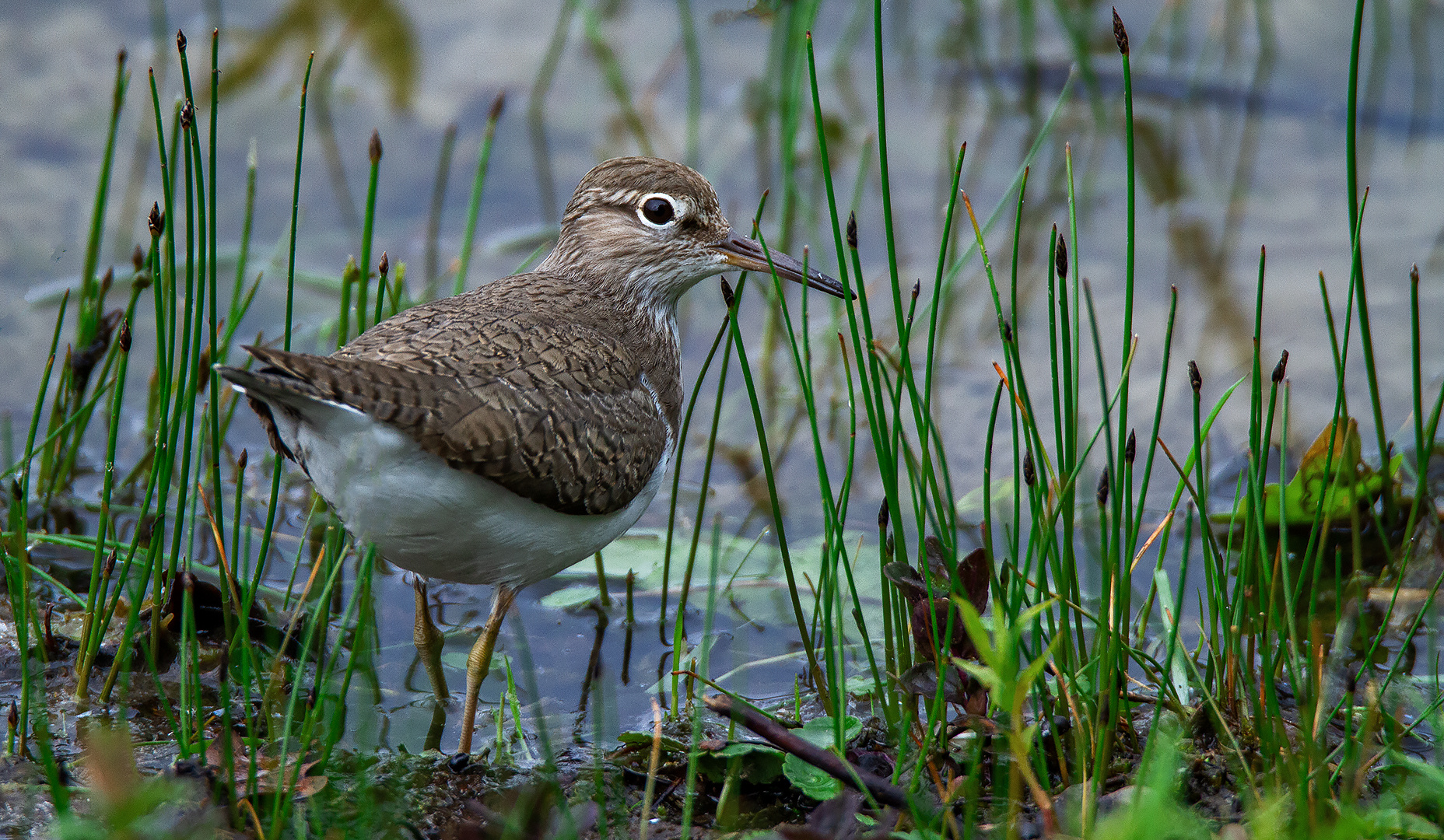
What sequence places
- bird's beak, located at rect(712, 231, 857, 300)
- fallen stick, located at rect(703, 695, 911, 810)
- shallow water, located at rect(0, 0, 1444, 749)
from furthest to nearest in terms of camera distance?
shallow water, located at rect(0, 0, 1444, 749) < bird's beak, located at rect(712, 231, 857, 300) < fallen stick, located at rect(703, 695, 911, 810)

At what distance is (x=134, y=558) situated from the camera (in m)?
4.48

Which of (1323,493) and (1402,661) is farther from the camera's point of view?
(1402,661)

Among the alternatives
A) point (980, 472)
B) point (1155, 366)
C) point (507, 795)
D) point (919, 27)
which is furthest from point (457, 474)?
point (919, 27)

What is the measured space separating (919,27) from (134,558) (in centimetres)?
669

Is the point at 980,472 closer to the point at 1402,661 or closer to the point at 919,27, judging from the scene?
the point at 1402,661

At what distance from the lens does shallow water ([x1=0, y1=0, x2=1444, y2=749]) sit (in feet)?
21.7

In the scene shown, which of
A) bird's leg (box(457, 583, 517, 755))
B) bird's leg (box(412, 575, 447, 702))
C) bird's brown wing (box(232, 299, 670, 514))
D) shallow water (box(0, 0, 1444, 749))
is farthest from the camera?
shallow water (box(0, 0, 1444, 749))

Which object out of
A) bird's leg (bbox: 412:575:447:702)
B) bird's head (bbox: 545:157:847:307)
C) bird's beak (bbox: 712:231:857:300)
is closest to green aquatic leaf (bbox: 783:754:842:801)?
bird's leg (bbox: 412:575:447:702)

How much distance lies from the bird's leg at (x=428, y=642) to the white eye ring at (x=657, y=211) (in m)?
1.54

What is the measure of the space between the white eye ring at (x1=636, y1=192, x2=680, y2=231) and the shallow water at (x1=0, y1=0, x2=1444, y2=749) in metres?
1.37

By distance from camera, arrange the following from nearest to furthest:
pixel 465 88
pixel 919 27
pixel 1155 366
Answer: pixel 1155 366 → pixel 465 88 → pixel 919 27

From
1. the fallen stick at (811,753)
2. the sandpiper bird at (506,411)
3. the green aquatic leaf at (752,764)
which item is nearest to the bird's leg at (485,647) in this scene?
the sandpiper bird at (506,411)

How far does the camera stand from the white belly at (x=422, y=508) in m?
3.46

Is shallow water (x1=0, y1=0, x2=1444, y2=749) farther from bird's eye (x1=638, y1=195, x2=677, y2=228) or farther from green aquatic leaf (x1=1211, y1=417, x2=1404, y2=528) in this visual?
bird's eye (x1=638, y1=195, x2=677, y2=228)
